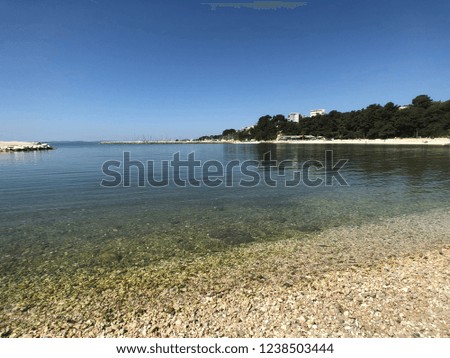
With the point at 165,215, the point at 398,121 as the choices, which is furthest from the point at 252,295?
the point at 398,121

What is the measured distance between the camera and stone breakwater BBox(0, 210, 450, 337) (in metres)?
5.14

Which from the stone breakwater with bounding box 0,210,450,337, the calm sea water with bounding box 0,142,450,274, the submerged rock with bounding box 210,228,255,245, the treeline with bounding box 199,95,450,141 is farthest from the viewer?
the treeline with bounding box 199,95,450,141

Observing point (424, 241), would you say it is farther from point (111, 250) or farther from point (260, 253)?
point (111, 250)

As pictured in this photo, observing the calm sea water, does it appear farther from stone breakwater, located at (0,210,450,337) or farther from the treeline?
the treeline

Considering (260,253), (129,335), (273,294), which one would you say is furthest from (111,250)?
(273,294)

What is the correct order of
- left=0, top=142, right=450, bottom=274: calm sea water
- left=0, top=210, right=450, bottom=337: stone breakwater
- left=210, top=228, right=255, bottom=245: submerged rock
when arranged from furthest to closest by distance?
left=210, top=228, right=255, bottom=245: submerged rock → left=0, top=142, right=450, bottom=274: calm sea water → left=0, top=210, right=450, bottom=337: stone breakwater

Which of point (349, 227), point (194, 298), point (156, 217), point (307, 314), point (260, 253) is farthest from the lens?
point (156, 217)

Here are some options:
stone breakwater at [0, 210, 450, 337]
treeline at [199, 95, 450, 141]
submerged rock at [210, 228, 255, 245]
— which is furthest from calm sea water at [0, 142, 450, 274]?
treeline at [199, 95, 450, 141]

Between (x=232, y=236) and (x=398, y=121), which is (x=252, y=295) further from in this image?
(x=398, y=121)

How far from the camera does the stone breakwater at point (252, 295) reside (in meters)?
5.14

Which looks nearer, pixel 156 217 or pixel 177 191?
pixel 156 217

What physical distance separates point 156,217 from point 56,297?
732cm

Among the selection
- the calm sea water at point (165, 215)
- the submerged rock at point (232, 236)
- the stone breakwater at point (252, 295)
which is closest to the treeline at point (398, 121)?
the calm sea water at point (165, 215)

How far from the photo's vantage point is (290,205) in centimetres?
1620
